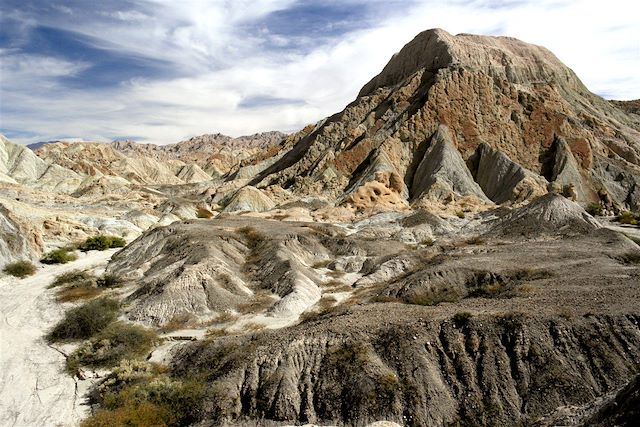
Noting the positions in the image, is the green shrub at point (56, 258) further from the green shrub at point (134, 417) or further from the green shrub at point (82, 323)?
the green shrub at point (134, 417)

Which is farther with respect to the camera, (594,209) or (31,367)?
(594,209)

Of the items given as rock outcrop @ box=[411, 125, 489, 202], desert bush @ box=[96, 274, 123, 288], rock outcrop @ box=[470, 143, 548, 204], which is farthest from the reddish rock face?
desert bush @ box=[96, 274, 123, 288]

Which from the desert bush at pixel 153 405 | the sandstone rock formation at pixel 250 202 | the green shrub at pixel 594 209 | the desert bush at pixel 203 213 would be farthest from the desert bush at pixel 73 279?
the green shrub at pixel 594 209

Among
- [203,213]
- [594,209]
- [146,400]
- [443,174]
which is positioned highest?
[443,174]

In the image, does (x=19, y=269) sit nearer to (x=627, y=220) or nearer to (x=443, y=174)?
(x=443, y=174)

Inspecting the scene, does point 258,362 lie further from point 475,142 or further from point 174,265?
point 475,142

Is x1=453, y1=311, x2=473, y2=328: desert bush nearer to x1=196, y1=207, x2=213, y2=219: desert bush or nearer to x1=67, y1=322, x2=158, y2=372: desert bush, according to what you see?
x1=67, y1=322, x2=158, y2=372: desert bush

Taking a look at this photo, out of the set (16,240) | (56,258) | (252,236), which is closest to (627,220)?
(252,236)
